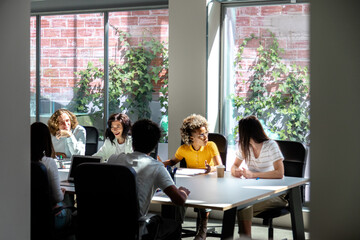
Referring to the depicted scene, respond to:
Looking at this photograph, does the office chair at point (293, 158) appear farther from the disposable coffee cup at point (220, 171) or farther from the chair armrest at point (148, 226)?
the chair armrest at point (148, 226)

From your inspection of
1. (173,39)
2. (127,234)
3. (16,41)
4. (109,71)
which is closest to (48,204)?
(127,234)

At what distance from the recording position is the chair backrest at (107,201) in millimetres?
3281

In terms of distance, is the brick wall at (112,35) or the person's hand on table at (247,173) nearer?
the person's hand on table at (247,173)

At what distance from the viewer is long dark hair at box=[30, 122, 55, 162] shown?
12.4 ft

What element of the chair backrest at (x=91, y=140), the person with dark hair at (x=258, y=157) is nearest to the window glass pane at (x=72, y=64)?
the chair backrest at (x=91, y=140)

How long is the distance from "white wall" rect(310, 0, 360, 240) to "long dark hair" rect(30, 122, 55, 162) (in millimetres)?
2584

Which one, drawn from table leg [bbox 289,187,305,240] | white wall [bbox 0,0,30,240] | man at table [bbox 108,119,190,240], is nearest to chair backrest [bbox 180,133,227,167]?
table leg [bbox 289,187,305,240]

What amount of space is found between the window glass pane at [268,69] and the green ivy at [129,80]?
3.16 ft

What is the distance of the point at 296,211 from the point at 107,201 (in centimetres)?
187

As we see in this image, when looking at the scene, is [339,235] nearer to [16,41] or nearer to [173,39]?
[16,41]

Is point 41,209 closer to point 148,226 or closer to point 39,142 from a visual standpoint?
point 39,142

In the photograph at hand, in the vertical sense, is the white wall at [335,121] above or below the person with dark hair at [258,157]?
above

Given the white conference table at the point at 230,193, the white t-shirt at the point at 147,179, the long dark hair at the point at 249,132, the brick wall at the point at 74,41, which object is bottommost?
the white conference table at the point at 230,193

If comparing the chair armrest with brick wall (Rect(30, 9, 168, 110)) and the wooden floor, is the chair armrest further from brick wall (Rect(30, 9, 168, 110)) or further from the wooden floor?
brick wall (Rect(30, 9, 168, 110))
